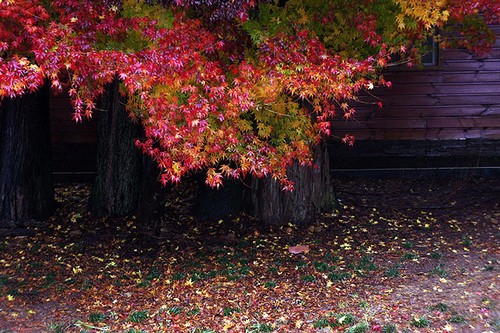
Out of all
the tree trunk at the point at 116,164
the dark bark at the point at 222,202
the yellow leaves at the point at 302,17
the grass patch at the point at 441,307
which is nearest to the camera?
the grass patch at the point at 441,307

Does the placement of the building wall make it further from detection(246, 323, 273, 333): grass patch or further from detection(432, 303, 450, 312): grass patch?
detection(246, 323, 273, 333): grass patch

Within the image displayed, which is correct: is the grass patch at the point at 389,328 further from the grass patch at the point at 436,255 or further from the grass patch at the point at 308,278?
the grass patch at the point at 436,255

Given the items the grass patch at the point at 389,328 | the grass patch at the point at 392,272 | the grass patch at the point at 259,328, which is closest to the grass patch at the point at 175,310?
the grass patch at the point at 259,328

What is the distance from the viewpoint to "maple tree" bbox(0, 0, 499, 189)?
5512 mm

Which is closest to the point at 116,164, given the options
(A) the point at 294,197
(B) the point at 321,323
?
(A) the point at 294,197

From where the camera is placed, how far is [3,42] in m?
5.43

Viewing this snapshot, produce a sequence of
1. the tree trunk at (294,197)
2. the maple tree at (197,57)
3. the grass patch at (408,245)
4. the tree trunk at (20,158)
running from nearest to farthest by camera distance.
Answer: the maple tree at (197,57), the grass patch at (408,245), the tree trunk at (294,197), the tree trunk at (20,158)

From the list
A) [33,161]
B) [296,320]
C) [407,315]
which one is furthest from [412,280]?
[33,161]

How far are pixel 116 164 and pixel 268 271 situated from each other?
130 inches

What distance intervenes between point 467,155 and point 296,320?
6.91 meters

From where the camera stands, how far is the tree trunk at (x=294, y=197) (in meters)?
8.91

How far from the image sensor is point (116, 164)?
9531 mm

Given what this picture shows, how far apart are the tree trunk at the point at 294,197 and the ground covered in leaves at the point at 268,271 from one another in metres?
0.19

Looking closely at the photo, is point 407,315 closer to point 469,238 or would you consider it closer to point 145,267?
point 469,238
